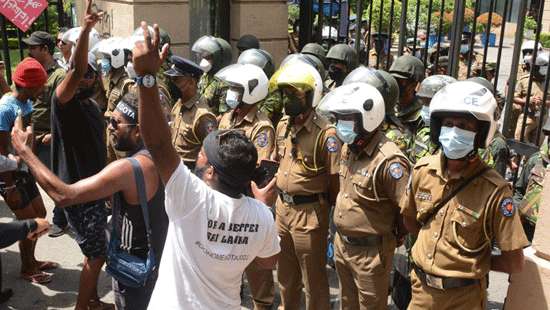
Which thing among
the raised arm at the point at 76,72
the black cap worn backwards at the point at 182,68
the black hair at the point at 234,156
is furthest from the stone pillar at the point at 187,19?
the black hair at the point at 234,156

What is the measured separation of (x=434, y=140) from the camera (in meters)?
3.51

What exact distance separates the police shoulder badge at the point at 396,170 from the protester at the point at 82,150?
7.11 ft

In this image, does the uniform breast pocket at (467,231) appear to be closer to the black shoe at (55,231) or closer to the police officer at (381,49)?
the police officer at (381,49)

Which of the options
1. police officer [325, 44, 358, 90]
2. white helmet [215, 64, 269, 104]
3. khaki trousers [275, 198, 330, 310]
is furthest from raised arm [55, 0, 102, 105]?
police officer [325, 44, 358, 90]

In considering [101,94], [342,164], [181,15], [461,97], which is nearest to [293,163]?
[342,164]

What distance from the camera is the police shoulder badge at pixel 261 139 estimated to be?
4895mm

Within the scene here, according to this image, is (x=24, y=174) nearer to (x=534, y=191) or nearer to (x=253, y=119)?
(x=253, y=119)

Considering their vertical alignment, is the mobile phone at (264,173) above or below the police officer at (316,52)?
below

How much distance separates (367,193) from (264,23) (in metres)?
5.45

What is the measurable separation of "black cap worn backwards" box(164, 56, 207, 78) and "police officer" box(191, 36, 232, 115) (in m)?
1.24

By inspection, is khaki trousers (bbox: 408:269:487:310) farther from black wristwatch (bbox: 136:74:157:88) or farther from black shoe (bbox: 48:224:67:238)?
black shoe (bbox: 48:224:67:238)

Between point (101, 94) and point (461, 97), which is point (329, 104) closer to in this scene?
point (461, 97)

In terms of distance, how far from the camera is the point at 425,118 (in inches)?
190

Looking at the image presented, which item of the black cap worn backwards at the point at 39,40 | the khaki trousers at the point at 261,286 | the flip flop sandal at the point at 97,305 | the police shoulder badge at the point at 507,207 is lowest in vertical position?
the flip flop sandal at the point at 97,305
